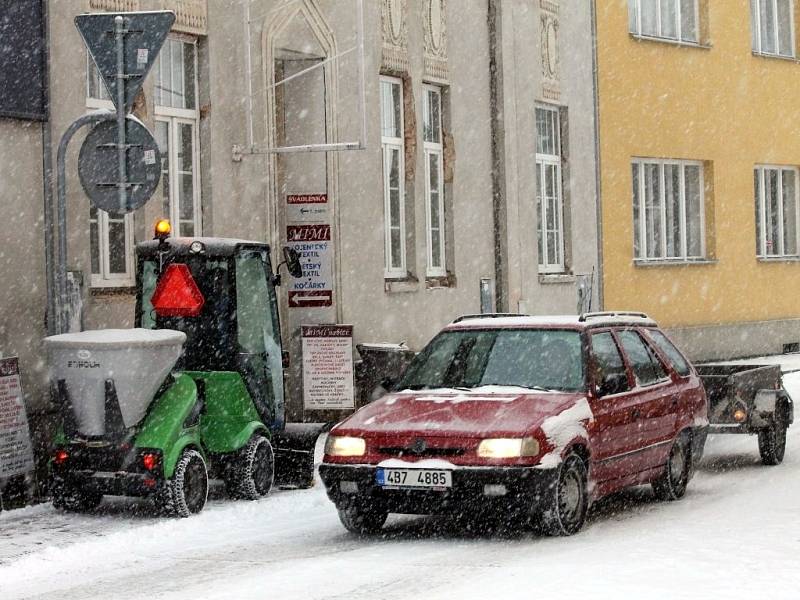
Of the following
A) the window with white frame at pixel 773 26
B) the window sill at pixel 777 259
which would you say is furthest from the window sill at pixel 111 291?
the window with white frame at pixel 773 26

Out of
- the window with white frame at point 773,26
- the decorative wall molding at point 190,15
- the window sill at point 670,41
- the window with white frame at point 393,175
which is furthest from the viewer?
the window with white frame at point 773,26

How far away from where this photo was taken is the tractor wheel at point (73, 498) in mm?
12219

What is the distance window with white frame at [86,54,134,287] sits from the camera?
16234 mm

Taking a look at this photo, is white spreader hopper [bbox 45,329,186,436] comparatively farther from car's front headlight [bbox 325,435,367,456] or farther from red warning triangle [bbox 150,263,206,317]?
car's front headlight [bbox 325,435,367,456]

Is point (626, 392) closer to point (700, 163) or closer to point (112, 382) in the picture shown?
point (112, 382)

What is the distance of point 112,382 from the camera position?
39.2 feet

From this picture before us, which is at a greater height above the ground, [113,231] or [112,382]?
[113,231]

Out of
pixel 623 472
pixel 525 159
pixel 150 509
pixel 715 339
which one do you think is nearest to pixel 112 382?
pixel 150 509

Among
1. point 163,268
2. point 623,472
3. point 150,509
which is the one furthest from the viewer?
point 163,268

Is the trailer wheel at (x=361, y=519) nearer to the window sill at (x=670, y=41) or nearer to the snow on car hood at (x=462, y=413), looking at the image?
the snow on car hood at (x=462, y=413)

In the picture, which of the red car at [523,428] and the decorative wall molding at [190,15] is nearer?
the red car at [523,428]

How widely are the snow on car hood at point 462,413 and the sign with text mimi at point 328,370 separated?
234 inches

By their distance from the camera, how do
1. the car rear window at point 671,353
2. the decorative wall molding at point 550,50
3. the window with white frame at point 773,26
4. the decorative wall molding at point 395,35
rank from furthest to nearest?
the window with white frame at point 773,26
the decorative wall molding at point 550,50
the decorative wall molding at point 395,35
the car rear window at point 671,353

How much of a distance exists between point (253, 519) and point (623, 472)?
8.99ft
